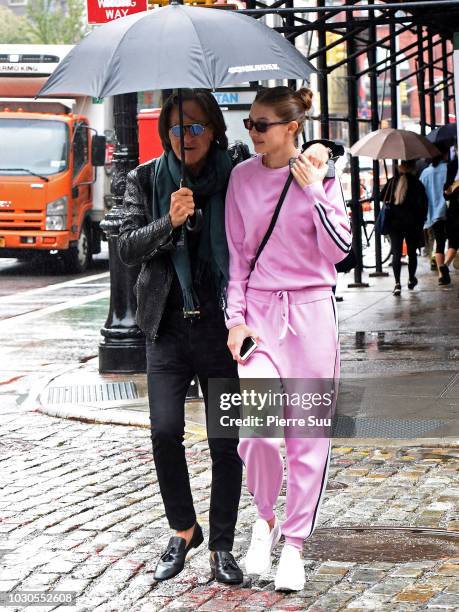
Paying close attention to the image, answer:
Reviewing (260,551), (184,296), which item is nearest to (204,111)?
(184,296)

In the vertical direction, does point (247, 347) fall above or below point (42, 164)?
below

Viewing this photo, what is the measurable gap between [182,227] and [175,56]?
63 centimetres

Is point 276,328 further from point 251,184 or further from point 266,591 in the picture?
point 266,591

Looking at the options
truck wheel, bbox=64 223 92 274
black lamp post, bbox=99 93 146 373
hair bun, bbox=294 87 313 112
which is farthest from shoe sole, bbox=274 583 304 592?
truck wheel, bbox=64 223 92 274

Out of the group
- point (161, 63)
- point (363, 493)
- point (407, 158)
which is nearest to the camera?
point (161, 63)

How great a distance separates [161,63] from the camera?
512 centimetres

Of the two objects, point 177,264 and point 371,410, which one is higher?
point 177,264

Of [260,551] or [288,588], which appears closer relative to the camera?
[288,588]

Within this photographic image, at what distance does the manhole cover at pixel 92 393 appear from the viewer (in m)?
10.1

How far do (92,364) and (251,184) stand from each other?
7.09 meters

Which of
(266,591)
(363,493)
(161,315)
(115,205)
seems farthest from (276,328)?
(115,205)

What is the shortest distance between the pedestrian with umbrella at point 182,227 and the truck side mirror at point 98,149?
60.3ft

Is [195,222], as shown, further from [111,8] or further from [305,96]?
[111,8]

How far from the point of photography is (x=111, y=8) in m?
10.9
